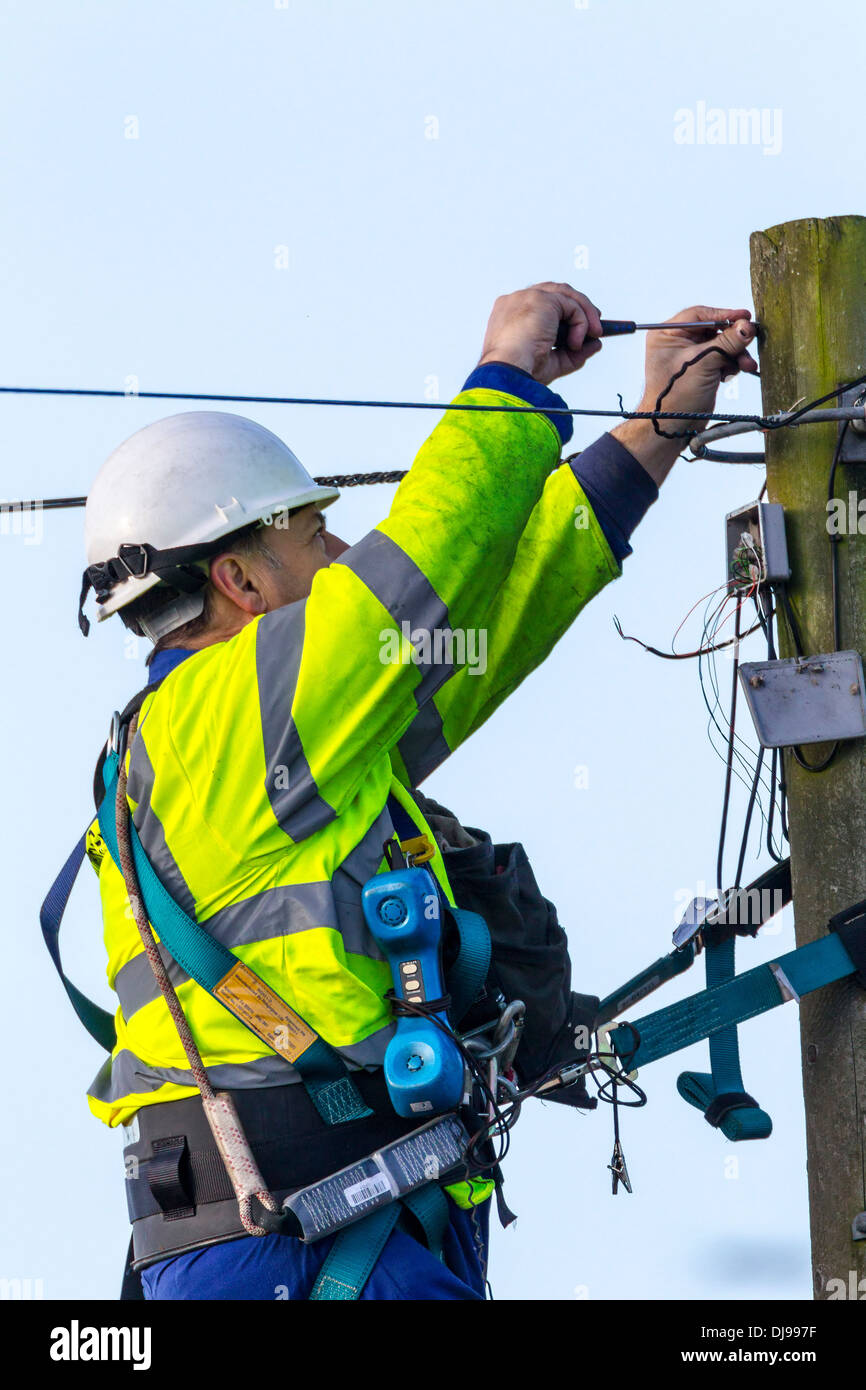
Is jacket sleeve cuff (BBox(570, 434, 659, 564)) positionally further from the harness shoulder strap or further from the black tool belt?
the black tool belt

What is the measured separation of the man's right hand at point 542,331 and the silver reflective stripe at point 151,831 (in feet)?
4.04

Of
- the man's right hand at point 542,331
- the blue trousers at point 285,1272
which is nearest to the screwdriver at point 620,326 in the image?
the man's right hand at point 542,331

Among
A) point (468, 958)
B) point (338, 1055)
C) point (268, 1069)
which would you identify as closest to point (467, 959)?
point (468, 958)

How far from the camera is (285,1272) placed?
11.6 feet

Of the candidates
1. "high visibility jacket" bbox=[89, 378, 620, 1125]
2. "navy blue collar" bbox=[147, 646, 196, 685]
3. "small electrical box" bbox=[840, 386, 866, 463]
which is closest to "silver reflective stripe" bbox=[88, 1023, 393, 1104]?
"high visibility jacket" bbox=[89, 378, 620, 1125]

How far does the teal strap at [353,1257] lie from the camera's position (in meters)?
3.49

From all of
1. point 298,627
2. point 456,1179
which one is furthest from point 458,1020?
point 298,627

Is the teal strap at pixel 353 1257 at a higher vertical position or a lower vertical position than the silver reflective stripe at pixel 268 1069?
lower

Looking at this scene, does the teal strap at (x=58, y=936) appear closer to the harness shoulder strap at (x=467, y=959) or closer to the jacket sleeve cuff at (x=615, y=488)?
the harness shoulder strap at (x=467, y=959)

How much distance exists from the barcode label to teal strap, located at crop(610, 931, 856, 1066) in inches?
29.4

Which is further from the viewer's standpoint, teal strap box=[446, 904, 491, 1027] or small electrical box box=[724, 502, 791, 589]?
small electrical box box=[724, 502, 791, 589]

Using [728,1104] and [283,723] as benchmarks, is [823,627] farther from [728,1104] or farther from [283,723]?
[283,723]

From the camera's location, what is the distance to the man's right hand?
13.5 feet
